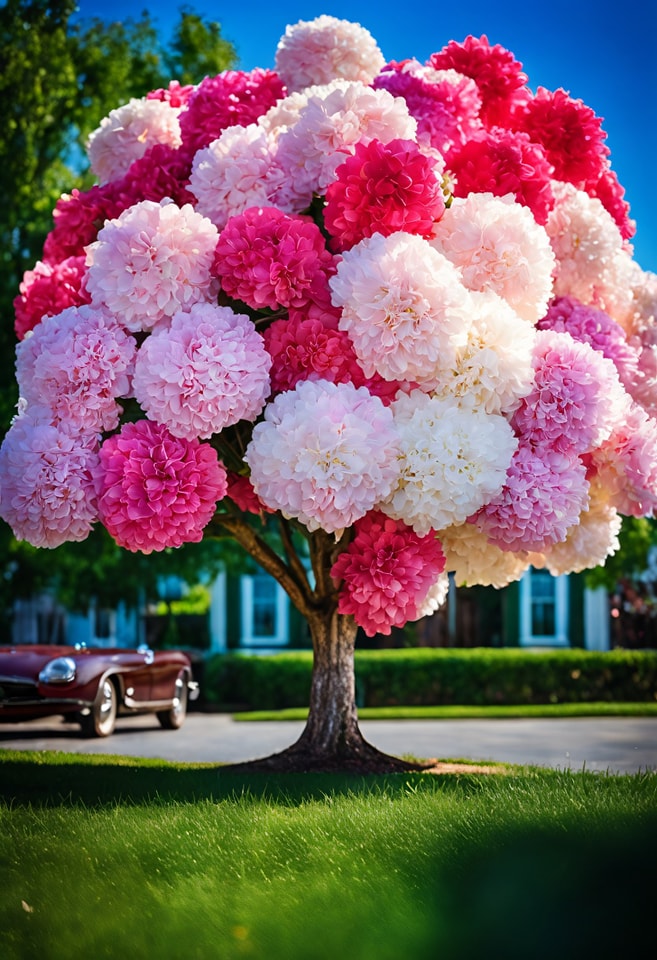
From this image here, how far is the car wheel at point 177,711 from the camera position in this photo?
14751 mm

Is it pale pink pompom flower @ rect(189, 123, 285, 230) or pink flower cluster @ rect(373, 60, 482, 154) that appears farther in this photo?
pink flower cluster @ rect(373, 60, 482, 154)

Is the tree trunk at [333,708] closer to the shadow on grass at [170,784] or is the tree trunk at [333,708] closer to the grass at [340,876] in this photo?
the shadow on grass at [170,784]

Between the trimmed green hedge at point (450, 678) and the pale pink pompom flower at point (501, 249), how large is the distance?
516 inches

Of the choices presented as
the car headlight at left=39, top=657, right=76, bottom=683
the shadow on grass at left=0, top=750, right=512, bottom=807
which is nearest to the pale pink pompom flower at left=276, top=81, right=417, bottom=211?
the shadow on grass at left=0, top=750, right=512, bottom=807

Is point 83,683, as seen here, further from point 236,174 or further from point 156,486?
point 236,174

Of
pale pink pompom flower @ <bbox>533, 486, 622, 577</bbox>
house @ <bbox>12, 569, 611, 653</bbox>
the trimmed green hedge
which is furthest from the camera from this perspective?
house @ <bbox>12, 569, 611, 653</bbox>

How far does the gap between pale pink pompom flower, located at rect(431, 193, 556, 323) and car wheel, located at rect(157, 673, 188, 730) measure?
8872mm

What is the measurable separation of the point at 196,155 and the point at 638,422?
127 inches

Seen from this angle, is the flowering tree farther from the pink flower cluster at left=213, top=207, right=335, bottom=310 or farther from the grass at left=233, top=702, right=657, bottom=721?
the grass at left=233, top=702, right=657, bottom=721

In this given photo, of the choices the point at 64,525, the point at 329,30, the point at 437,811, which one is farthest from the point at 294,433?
the point at 329,30

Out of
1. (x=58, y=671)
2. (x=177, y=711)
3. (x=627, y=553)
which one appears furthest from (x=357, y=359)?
(x=627, y=553)

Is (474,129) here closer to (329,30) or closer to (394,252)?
(329,30)

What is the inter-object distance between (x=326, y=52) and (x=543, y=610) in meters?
17.2

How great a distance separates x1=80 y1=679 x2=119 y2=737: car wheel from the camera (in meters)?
12.7
